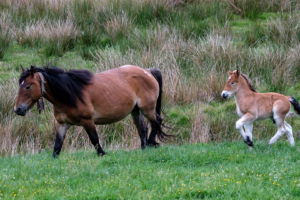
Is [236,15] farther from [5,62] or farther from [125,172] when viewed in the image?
[125,172]

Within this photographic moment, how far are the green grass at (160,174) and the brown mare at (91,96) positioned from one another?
0.62 m

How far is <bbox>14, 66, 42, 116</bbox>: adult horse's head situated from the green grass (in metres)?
0.90

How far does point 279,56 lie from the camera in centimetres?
1153

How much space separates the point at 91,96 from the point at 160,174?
208 cm

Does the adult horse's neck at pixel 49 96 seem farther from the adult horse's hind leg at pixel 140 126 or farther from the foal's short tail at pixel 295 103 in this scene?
the foal's short tail at pixel 295 103

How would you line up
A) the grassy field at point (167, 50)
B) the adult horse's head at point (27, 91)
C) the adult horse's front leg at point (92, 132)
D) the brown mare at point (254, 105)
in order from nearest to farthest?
the adult horse's head at point (27, 91) < the adult horse's front leg at point (92, 132) < the brown mare at point (254, 105) < the grassy field at point (167, 50)

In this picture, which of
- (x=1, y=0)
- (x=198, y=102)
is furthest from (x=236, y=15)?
(x=1, y=0)

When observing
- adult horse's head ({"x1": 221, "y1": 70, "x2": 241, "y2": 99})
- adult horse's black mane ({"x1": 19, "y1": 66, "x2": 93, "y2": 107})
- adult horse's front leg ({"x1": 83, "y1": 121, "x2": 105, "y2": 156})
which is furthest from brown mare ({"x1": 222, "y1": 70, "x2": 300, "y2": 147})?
adult horse's black mane ({"x1": 19, "y1": 66, "x2": 93, "y2": 107})

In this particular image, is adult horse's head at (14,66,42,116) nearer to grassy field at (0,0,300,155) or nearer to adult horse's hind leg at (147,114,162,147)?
grassy field at (0,0,300,155)

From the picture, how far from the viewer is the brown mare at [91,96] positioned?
22.2 feet

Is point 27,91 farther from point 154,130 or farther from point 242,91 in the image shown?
point 242,91

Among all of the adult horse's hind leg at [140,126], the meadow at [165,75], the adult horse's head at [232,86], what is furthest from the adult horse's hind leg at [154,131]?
the adult horse's head at [232,86]

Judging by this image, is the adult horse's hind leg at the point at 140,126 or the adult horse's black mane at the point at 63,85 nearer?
the adult horse's black mane at the point at 63,85

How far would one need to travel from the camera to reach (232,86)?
7.63 metres
